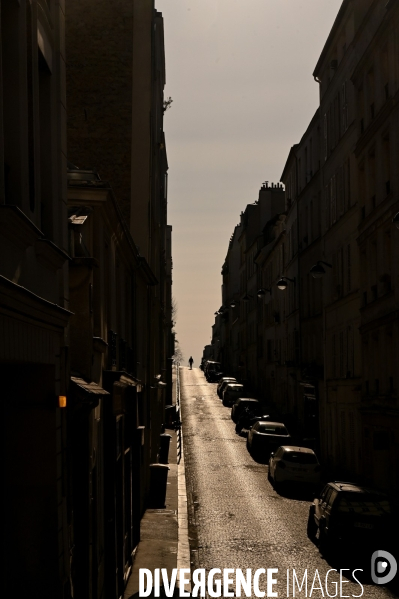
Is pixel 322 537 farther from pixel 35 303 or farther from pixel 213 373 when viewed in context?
pixel 213 373

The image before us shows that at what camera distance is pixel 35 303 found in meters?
7.77

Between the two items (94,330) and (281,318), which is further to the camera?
(281,318)

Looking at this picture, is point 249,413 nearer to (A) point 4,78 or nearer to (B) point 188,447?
(B) point 188,447

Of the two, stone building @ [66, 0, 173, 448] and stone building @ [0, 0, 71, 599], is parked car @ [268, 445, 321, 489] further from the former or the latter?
stone building @ [0, 0, 71, 599]

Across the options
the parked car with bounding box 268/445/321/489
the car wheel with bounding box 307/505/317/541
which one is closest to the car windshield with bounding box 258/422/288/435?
the parked car with bounding box 268/445/321/489

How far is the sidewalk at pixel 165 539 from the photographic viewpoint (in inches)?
697

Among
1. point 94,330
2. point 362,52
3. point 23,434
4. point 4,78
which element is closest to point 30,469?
point 23,434

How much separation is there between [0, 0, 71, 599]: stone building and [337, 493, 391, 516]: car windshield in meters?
9.82

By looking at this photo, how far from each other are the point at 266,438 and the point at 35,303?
29693mm

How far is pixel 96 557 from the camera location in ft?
41.3

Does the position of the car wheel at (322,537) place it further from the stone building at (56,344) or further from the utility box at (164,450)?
the utility box at (164,450)

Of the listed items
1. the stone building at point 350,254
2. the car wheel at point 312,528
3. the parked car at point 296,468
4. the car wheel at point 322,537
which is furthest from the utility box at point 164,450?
the car wheel at point 322,537

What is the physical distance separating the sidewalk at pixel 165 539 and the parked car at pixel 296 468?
299 cm

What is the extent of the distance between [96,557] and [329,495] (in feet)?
26.1
